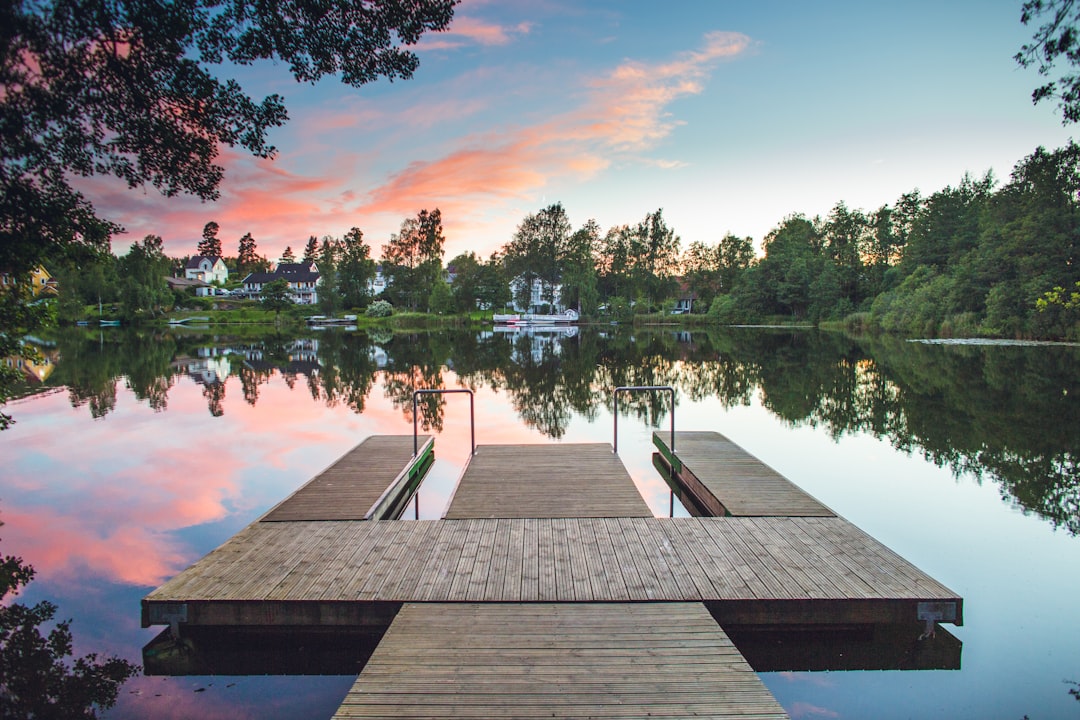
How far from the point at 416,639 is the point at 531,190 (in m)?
68.6

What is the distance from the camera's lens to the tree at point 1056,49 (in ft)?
18.1

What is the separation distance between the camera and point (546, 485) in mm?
7617

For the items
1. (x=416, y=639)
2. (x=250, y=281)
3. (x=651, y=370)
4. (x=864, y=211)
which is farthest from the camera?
(x=250, y=281)

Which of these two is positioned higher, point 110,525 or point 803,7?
point 803,7

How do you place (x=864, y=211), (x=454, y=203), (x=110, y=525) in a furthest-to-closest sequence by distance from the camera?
(x=454, y=203), (x=864, y=211), (x=110, y=525)

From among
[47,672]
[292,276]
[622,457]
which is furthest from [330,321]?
[47,672]

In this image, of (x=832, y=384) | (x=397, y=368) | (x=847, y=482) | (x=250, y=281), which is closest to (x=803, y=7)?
(x=832, y=384)

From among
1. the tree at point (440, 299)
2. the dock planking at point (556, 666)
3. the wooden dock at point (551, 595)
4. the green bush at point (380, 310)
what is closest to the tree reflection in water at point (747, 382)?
→ the wooden dock at point (551, 595)

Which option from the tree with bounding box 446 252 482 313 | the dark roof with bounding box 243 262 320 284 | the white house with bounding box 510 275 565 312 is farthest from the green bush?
the dark roof with bounding box 243 262 320 284

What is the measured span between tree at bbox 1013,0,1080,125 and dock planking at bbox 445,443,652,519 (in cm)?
629

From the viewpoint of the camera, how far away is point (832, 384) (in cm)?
1936

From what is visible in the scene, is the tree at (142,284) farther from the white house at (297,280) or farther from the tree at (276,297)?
the white house at (297,280)

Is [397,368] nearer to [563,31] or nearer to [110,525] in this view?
[563,31]

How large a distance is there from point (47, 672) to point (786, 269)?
6577cm
